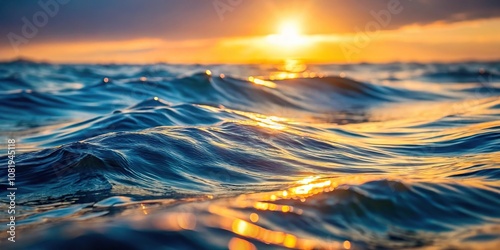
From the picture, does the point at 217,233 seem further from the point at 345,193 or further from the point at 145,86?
the point at 145,86

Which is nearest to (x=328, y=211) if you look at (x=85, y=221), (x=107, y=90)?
(x=85, y=221)

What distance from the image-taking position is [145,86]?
15.5 meters

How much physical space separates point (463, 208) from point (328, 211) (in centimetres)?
97

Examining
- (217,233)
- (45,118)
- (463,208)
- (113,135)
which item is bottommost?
(217,233)

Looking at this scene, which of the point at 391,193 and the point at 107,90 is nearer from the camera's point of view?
the point at 391,193

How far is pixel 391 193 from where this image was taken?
12.7 ft

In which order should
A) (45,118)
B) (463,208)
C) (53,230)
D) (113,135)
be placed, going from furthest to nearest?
1. (45,118)
2. (113,135)
3. (463,208)
4. (53,230)

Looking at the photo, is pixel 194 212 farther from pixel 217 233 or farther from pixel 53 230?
pixel 53 230

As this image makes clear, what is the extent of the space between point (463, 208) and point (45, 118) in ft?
31.2

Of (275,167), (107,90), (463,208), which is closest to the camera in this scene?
(463,208)

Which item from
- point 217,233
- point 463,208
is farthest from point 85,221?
point 463,208

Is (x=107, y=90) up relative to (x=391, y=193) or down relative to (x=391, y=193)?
up

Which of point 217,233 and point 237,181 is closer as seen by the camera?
point 217,233

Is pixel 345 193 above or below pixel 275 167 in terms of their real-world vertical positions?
below
